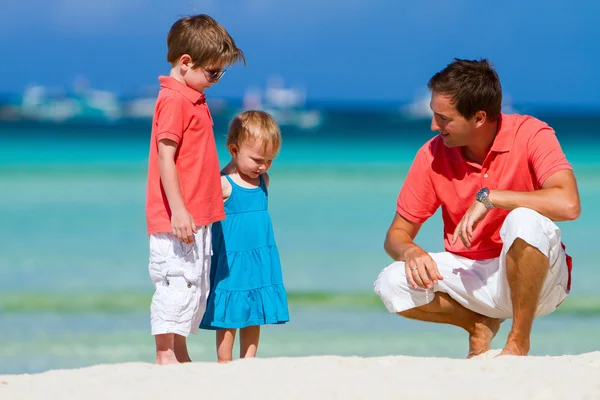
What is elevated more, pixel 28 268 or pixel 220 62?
pixel 220 62

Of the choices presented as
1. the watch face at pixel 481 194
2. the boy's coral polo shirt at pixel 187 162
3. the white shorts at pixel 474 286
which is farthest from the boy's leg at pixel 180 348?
the watch face at pixel 481 194

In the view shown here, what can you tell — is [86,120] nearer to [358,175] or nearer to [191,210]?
[358,175]

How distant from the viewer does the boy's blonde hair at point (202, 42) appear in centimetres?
349

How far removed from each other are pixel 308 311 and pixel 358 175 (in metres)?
11.4

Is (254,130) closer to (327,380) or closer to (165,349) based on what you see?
(165,349)

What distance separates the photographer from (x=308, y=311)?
6059mm

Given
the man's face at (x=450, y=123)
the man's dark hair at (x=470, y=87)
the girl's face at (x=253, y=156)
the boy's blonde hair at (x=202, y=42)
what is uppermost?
the boy's blonde hair at (x=202, y=42)

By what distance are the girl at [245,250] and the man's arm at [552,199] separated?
0.94m

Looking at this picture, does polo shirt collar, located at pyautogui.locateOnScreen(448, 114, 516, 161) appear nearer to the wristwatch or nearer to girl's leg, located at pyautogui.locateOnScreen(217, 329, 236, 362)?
the wristwatch

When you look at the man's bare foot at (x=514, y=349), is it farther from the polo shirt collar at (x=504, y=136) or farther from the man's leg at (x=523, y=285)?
the polo shirt collar at (x=504, y=136)

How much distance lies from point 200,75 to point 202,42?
0.14m

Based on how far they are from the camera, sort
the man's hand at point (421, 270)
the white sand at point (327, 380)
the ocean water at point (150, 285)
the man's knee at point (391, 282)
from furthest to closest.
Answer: the ocean water at point (150, 285) → the man's knee at point (391, 282) → the man's hand at point (421, 270) → the white sand at point (327, 380)

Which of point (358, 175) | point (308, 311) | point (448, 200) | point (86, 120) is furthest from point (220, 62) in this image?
point (86, 120)

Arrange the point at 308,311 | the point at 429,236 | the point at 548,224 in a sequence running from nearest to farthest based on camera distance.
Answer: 1. the point at 548,224
2. the point at 308,311
3. the point at 429,236
